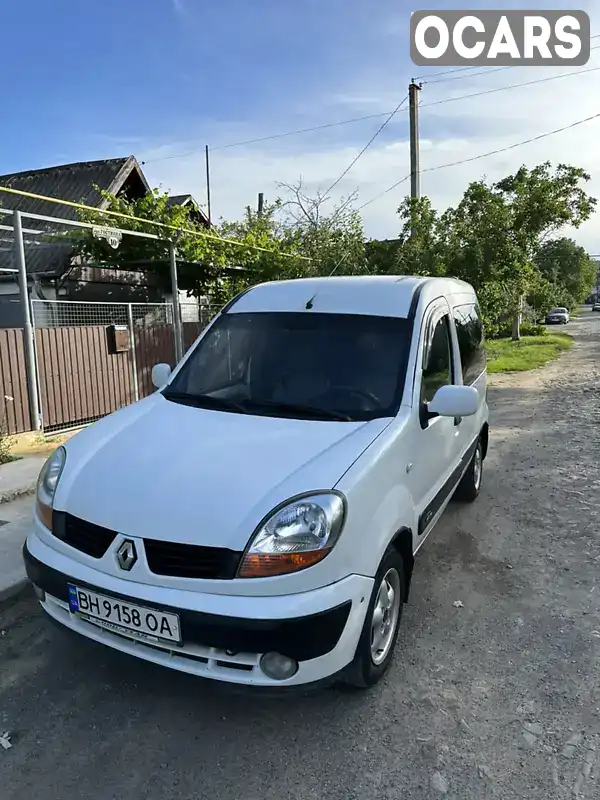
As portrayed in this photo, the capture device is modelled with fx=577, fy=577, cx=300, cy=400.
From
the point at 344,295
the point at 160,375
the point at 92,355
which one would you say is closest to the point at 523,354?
Answer: the point at 92,355

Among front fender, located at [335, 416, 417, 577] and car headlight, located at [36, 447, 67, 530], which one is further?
car headlight, located at [36, 447, 67, 530]

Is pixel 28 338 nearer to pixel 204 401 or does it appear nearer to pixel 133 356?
pixel 133 356

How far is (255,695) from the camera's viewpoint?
2258mm

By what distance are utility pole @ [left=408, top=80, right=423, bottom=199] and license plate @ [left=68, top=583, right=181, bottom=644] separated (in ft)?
52.4

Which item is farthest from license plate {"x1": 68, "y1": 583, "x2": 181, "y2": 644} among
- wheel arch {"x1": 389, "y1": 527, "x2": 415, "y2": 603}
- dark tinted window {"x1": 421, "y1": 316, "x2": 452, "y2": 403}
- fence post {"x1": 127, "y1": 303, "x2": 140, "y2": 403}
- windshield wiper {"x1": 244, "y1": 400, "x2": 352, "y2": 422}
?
fence post {"x1": 127, "y1": 303, "x2": 140, "y2": 403}

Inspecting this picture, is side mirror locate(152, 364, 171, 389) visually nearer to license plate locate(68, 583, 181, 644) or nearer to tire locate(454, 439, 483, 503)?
license plate locate(68, 583, 181, 644)

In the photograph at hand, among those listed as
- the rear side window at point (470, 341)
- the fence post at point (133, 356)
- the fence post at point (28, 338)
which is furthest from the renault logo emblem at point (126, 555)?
the fence post at point (133, 356)

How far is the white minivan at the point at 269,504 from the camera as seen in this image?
2229mm

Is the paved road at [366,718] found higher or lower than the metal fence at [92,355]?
lower

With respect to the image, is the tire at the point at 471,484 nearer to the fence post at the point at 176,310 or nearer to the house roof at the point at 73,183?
the fence post at the point at 176,310

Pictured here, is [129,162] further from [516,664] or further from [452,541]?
[516,664]

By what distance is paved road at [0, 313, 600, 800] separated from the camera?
2.19 metres

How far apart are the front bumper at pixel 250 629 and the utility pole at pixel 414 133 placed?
52.0ft

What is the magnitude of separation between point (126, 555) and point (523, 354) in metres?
21.0
